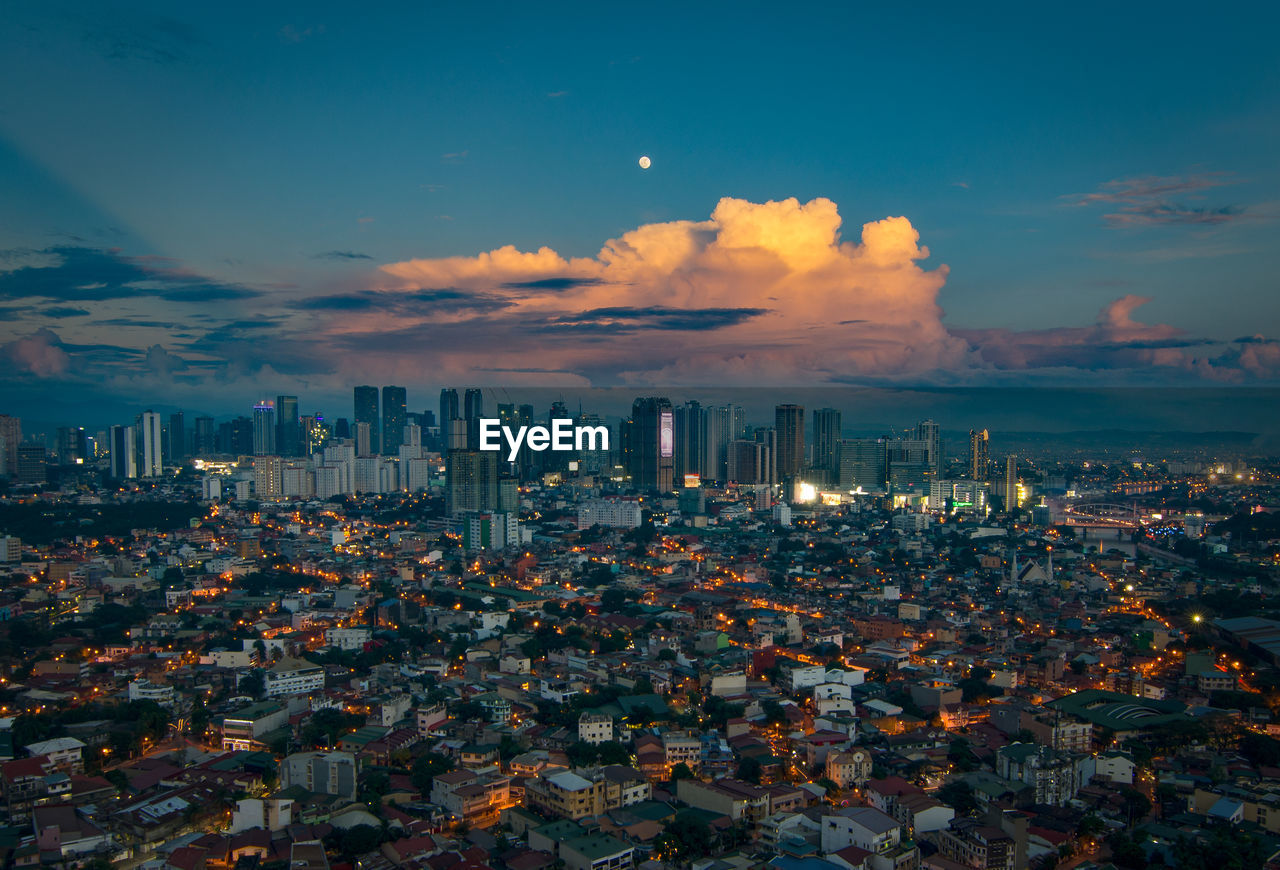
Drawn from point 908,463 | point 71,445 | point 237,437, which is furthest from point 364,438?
point 908,463

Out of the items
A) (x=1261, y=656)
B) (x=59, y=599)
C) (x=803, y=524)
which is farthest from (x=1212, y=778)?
(x=803, y=524)

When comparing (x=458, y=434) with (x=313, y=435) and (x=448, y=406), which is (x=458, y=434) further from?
(x=313, y=435)

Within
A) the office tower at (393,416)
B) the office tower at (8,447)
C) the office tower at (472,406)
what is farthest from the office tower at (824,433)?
the office tower at (8,447)

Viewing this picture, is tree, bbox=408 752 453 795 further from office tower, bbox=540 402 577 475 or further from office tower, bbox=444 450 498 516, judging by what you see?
office tower, bbox=540 402 577 475

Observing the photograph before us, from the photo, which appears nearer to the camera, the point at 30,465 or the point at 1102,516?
the point at 1102,516

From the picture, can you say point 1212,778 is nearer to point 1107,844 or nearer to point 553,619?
point 1107,844

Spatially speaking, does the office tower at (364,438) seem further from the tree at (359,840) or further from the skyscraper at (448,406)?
the tree at (359,840)
